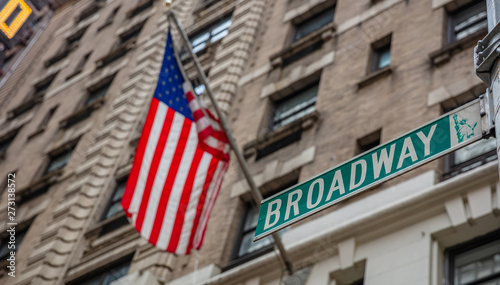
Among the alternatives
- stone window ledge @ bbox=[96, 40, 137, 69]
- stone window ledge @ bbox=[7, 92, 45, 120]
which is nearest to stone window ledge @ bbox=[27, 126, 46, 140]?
stone window ledge @ bbox=[7, 92, 45, 120]

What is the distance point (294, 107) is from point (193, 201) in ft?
18.5

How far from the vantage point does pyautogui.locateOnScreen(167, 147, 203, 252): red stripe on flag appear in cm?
1302

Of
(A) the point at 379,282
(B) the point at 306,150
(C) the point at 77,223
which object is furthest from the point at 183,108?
(C) the point at 77,223

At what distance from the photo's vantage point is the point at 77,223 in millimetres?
19797

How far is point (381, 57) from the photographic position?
17.2 metres

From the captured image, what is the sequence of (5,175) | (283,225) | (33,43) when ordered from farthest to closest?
(33,43)
(5,175)
(283,225)

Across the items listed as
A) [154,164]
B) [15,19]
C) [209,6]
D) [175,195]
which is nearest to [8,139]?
[209,6]

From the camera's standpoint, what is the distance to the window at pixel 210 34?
25.8 m

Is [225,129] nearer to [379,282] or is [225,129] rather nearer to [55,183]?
[379,282]

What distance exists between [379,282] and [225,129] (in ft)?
15.4

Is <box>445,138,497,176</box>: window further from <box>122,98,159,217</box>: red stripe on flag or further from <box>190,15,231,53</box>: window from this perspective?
<box>190,15,231,53</box>: window

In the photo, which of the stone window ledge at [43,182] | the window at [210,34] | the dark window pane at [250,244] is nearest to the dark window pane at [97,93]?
the window at [210,34]

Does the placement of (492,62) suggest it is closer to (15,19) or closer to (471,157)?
(471,157)

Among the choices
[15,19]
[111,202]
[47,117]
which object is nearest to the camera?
[111,202]
